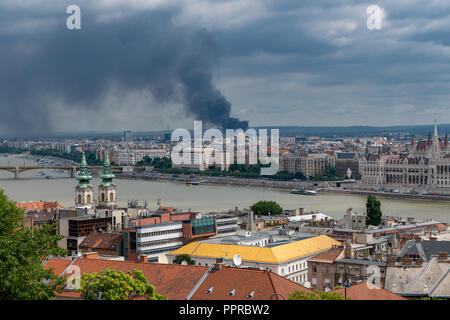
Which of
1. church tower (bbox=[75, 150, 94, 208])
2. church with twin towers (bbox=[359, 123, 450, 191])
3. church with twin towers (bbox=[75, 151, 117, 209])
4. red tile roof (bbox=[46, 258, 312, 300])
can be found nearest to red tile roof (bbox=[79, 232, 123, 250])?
church with twin towers (bbox=[75, 151, 117, 209])

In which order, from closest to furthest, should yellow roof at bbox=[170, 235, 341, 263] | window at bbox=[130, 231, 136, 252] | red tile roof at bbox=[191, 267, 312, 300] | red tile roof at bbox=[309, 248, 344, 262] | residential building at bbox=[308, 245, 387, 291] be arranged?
1. red tile roof at bbox=[191, 267, 312, 300]
2. residential building at bbox=[308, 245, 387, 291]
3. red tile roof at bbox=[309, 248, 344, 262]
4. yellow roof at bbox=[170, 235, 341, 263]
5. window at bbox=[130, 231, 136, 252]

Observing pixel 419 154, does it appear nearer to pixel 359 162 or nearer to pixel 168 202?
pixel 359 162

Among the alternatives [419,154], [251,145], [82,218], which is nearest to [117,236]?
[82,218]

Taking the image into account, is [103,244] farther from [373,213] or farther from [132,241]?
[373,213]

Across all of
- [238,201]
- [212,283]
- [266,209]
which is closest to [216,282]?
[212,283]

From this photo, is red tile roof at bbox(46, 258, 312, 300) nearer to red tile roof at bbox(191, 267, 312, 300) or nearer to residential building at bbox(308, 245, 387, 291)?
red tile roof at bbox(191, 267, 312, 300)

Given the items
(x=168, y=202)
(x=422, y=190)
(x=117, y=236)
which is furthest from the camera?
(x=422, y=190)
